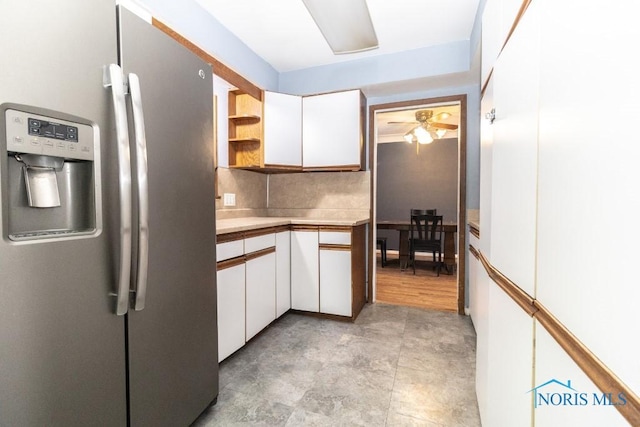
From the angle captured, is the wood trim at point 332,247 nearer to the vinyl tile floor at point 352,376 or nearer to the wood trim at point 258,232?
the wood trim at point 258,232

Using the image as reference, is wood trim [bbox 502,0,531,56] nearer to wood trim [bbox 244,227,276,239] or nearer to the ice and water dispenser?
the ice and water dispenser

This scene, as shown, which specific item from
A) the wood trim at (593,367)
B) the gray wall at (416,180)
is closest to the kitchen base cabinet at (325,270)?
the wood trim at (593,367)

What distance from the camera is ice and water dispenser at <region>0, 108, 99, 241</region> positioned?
723 millimetres

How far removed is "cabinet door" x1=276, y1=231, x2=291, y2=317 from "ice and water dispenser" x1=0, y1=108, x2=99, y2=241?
5.47ft

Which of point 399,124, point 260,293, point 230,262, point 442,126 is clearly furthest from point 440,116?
point 230,262

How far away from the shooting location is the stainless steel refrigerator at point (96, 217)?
0.73 meters

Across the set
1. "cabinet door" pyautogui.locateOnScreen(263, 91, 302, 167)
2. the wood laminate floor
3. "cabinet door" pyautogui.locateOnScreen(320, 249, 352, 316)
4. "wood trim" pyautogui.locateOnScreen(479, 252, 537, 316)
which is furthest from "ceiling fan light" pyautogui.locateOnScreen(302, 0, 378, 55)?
the wood laminate floor

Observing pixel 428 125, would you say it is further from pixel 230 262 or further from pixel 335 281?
pixel 230 262

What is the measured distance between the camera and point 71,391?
840mm

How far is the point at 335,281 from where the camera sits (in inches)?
103

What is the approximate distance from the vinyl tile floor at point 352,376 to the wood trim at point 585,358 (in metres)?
1.05

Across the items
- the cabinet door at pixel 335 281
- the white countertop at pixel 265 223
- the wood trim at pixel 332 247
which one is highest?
the white countertop at pixel 265 223

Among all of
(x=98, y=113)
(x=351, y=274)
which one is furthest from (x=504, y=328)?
(x=351, y=274)

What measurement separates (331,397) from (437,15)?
2.69 meters
